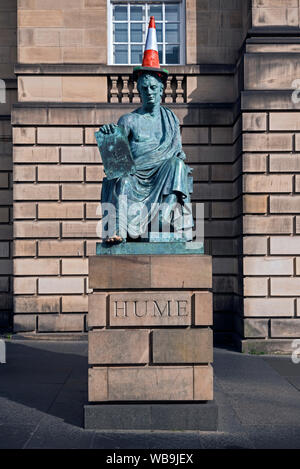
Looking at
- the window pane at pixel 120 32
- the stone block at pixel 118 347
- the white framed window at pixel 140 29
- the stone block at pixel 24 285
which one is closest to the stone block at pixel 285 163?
the white framed window at pixel 140 29

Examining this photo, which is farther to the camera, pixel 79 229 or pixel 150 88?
pixel 79 229

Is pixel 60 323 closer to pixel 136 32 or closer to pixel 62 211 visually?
pixel 62 211

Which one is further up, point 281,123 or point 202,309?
point 281,123

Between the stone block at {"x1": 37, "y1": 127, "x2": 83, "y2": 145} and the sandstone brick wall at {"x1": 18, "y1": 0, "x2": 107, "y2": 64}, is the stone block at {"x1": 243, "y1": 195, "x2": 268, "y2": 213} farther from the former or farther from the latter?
the sandstone brick wall at {"x1": 18, "y1": 0, "x2": 107, "y2": 64}

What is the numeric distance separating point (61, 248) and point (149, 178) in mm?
6417

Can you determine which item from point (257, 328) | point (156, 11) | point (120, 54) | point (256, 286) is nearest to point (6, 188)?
point (120, 54)

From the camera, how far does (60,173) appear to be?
40.1 ft

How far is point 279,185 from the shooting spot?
436 inches

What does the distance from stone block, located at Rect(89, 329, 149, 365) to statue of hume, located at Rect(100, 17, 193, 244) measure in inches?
44.2

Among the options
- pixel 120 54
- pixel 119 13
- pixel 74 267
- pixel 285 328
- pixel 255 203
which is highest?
pixel 119 13

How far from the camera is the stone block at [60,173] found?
1219cm

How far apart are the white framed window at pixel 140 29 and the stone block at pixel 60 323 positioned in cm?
689

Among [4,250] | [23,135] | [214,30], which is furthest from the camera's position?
[4,250]

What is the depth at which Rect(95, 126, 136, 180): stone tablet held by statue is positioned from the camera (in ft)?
19.9
